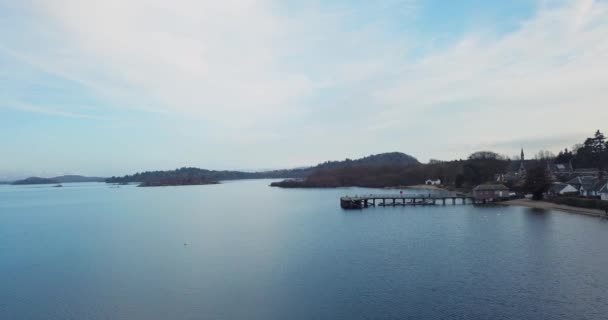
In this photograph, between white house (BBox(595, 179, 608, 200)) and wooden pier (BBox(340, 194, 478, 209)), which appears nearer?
white house (BBox(595, 179, 608, 200))

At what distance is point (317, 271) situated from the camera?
2197 centimetres

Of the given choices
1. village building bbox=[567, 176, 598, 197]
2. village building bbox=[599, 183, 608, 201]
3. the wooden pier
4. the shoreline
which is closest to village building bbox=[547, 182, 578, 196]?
village building bbox=[567, 176, 598, 197]

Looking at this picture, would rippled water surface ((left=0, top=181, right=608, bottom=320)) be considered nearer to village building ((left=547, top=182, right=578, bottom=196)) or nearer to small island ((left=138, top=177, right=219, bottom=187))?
village building ((left=547, top=182, right=578, bottom=196))

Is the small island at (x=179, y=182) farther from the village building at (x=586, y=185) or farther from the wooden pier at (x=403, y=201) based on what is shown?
→ the village building at (x=586, y=185)

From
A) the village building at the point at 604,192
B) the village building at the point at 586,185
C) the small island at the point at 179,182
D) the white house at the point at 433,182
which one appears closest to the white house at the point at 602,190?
the village building at the point at 604,192

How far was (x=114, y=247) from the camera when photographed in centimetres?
3086

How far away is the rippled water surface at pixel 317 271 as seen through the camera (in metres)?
16.6

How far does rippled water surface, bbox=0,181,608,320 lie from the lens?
1664 cm

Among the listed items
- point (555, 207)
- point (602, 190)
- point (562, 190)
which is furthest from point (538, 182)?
point (602, 190)

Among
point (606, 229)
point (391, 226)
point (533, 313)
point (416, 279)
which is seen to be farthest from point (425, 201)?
point (533, 313)

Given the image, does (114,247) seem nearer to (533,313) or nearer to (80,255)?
(80,255)

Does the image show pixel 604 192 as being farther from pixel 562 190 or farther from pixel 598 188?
pixel 562 190

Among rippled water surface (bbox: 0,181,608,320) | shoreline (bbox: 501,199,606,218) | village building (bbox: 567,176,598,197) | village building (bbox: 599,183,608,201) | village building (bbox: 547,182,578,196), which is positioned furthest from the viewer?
village building (bbox: 547,182,578,196)

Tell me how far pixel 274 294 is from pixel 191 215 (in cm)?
3519
